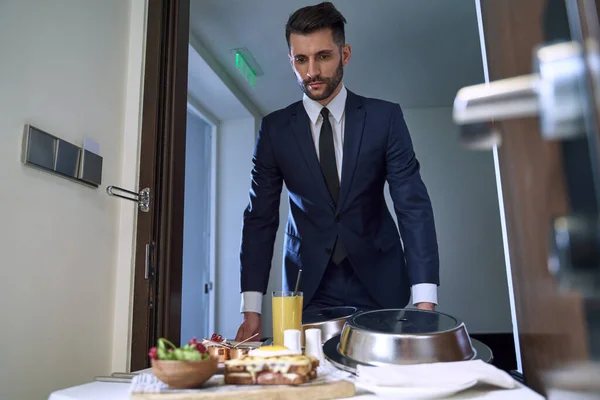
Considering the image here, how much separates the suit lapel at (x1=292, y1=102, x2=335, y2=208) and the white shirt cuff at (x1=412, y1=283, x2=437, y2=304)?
38 cm

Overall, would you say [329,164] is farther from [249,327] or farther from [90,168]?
[90,168]

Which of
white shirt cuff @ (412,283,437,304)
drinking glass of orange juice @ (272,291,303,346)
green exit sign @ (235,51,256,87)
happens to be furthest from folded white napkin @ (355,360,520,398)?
green exit sign @ (235,51,256,87)

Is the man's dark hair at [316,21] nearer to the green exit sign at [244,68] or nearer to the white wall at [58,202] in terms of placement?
the white wall at [58,202]

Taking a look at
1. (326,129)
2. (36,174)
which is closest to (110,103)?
(36,174)

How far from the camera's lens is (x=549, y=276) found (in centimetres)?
67

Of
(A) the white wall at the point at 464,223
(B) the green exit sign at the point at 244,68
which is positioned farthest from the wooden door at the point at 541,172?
(A) the white wall at the point at 464,223

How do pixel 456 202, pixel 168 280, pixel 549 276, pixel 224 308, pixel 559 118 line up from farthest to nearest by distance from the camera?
pixel 456 202 < pixel 224 308 < pixel 168 280 < pixel 549 276 < pixel 559 118

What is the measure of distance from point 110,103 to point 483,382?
4.49 ft

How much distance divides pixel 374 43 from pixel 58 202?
9.81ft

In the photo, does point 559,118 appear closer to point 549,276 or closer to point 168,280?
point 549,276

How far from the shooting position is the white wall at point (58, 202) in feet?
3.75

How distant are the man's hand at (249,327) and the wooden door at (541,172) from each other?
70 centimetres

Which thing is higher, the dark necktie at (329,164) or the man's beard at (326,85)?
the man's beard at (326,85)

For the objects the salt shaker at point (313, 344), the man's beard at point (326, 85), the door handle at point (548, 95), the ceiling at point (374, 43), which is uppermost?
the ceiling at point (374, 43)
